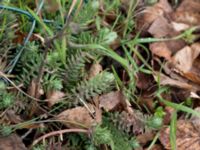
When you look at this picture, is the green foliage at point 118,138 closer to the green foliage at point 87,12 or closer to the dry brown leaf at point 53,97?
the dry brown leaf at point 53,97

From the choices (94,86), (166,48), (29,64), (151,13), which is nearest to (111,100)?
(94,86)

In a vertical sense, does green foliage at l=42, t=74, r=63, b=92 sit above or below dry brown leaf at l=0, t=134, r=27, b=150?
above

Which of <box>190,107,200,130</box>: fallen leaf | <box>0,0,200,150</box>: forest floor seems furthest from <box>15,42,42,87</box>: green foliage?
<box>190,107,200,130</box>: fallen leaf

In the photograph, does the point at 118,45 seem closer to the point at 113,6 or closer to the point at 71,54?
the point at 113,6

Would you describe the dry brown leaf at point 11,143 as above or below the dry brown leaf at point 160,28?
below

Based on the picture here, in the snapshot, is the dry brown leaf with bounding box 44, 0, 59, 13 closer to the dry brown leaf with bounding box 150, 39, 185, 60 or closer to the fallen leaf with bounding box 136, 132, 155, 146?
the dry brown leaf with bounding box 150, 39, 185, 60

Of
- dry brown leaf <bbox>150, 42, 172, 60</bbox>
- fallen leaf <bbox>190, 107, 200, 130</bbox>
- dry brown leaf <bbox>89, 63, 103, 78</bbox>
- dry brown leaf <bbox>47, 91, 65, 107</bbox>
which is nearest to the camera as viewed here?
dry brown leaf <bbox>47, 91, 65, 107</bbox>

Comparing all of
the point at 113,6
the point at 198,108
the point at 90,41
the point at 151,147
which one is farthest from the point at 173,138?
the point at 113,6

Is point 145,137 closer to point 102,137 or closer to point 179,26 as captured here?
point 102,137

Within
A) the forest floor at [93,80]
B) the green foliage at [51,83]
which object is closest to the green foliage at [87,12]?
the forest floor at [93,80]
